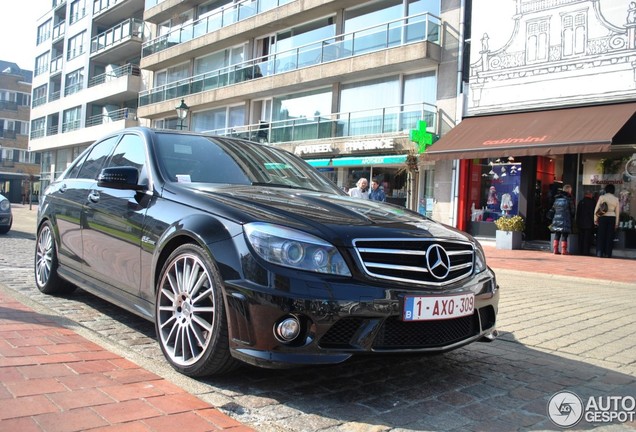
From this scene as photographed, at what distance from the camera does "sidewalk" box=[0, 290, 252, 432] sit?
7.91 ft

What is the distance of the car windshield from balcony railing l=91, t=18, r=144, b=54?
118 feet

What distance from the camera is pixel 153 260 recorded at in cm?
340

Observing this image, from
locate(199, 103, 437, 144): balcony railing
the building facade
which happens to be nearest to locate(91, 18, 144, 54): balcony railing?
locate(199, 103, 437, 144): balcony railing

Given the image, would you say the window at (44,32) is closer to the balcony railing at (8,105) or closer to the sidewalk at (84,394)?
the balcony railing at (8,105)

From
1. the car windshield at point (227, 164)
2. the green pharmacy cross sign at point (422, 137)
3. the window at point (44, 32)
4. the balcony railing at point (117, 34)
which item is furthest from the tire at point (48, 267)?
the window at point (44, 32)

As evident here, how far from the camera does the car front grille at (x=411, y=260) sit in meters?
2.80

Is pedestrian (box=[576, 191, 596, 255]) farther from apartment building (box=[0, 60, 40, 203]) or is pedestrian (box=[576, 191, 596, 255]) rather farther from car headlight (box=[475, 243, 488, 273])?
apartment building (box=[0, 60, 40, 203])

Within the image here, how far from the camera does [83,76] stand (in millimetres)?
42312

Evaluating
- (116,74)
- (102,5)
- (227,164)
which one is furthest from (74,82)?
(227,164)

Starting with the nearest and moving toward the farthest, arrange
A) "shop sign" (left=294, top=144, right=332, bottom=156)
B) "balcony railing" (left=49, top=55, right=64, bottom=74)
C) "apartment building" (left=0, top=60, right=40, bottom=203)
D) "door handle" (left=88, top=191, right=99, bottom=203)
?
"door handle" (left=88, top=191, right=99, bottom=203)
"shop sign" (left=294, top=144, right=332, bottom=156)
"balcony railing" (left=49, top=55, right=64, bottom=74)
"apartment building" (left=0, top=60, right=40, bottom=203)

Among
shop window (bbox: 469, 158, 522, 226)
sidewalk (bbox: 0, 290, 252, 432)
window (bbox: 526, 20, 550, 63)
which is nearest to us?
sidewalk (bbox: 0, 290, 252, 432)

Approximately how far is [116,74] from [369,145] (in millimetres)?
26077

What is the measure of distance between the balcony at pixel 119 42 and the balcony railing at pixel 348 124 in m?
15.9

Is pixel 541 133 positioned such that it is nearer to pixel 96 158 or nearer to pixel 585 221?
pixel 585 221
